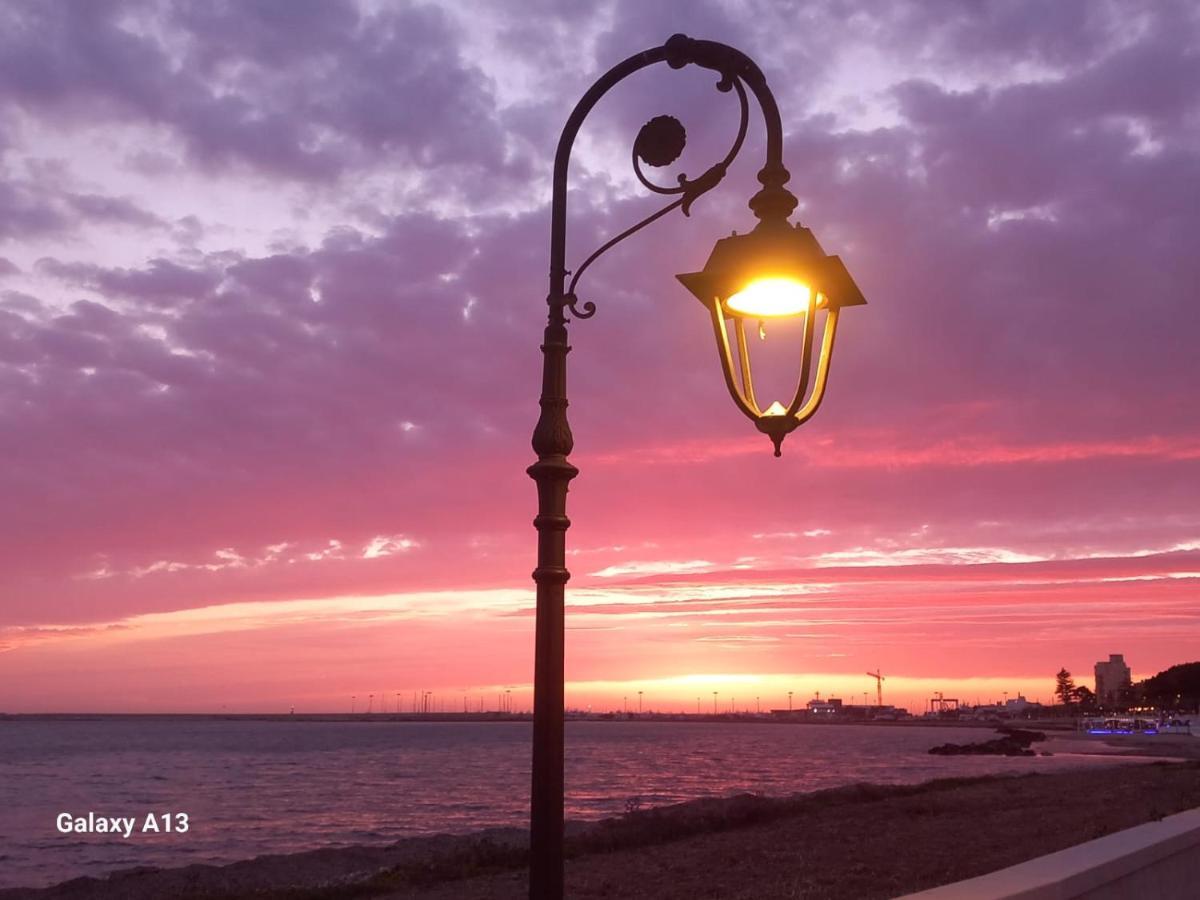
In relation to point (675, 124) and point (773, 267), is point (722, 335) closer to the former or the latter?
point (773, 267)

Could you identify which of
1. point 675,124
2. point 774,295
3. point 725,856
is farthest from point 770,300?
point 725,856

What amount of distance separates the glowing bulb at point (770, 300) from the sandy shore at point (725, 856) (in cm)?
1635

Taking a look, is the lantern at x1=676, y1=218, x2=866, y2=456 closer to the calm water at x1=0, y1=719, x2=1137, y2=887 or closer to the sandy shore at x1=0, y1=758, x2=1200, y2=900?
the sandy shore at x1=0, y1=758, x2=1200, y2=900

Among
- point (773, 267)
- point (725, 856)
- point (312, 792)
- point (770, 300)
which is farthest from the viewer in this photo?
point (312, 792)

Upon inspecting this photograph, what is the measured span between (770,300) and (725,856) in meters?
23.6

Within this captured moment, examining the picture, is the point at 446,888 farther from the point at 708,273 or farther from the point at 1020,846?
the point at 708,273

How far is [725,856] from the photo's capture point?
2538cm

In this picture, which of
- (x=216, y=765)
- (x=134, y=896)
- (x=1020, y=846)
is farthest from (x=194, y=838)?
(x=216, y=765)

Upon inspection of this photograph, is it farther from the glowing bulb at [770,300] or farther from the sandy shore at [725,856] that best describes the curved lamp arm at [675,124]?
the sandy shore at [725,856]

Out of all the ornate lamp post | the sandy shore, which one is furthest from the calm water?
the ornate lamp post

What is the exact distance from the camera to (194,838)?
46.9 metres

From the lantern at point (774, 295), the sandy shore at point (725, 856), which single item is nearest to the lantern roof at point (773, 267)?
the lantern at point (774, 295)

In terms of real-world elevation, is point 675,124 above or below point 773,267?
above

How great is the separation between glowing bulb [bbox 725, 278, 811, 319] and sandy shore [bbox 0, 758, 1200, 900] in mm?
16346
